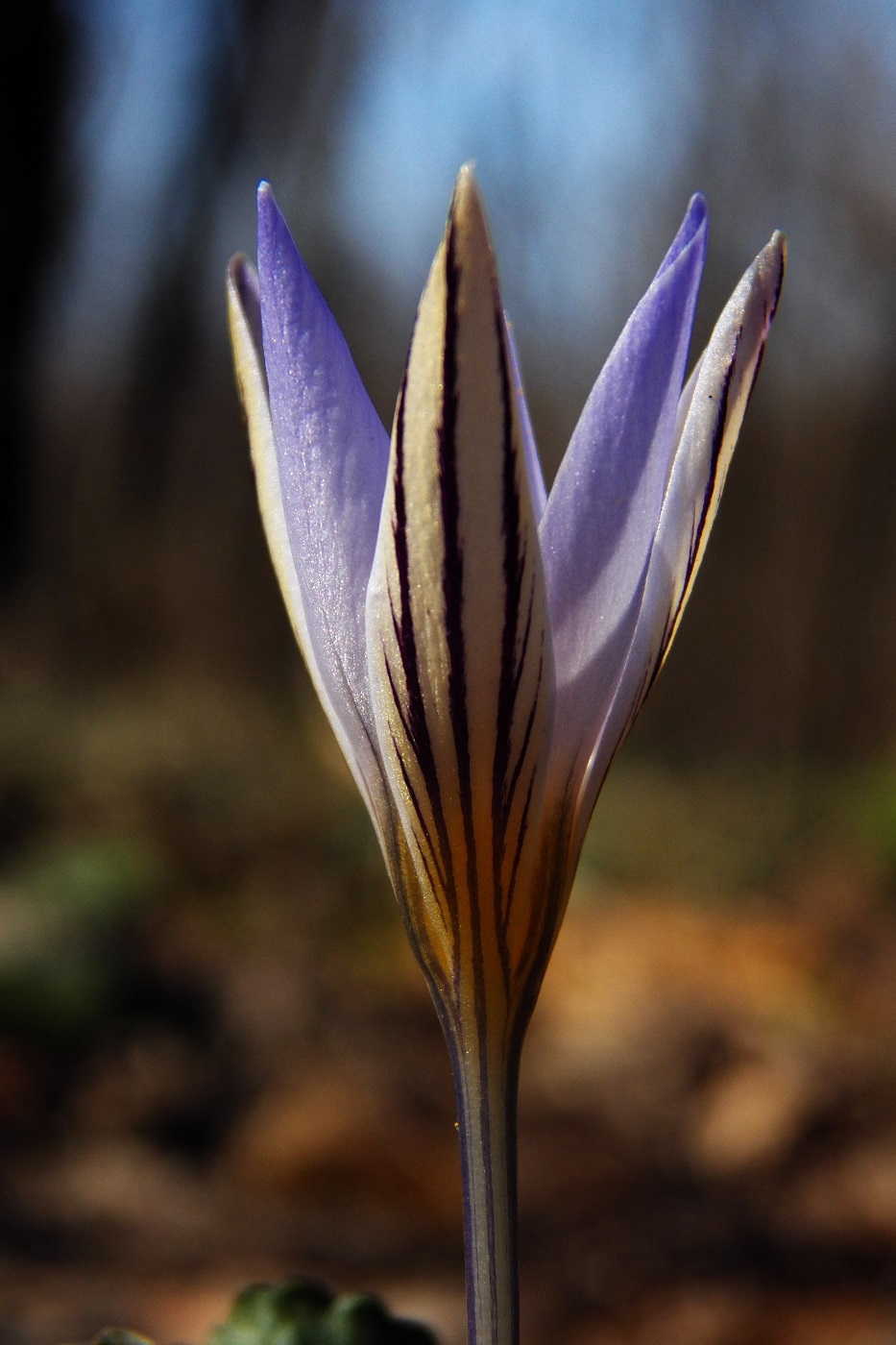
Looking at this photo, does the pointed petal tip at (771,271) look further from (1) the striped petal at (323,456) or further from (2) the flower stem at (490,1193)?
(2) the flower stem at (490,1193)

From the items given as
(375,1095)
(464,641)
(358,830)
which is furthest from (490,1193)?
(358,830)

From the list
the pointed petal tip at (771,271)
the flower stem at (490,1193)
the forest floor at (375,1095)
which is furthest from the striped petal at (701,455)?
the forest floor at (375,1095)

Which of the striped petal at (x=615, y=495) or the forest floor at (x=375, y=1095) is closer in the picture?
the striped petal at (x=615, y=495)

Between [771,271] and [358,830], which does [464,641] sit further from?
[358,830]

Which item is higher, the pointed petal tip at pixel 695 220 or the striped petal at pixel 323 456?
the pointed petal tip at pixel 695 220

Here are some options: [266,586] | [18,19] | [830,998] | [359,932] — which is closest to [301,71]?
[18,19]

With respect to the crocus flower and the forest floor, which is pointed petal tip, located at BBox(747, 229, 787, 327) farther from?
the forest floor
